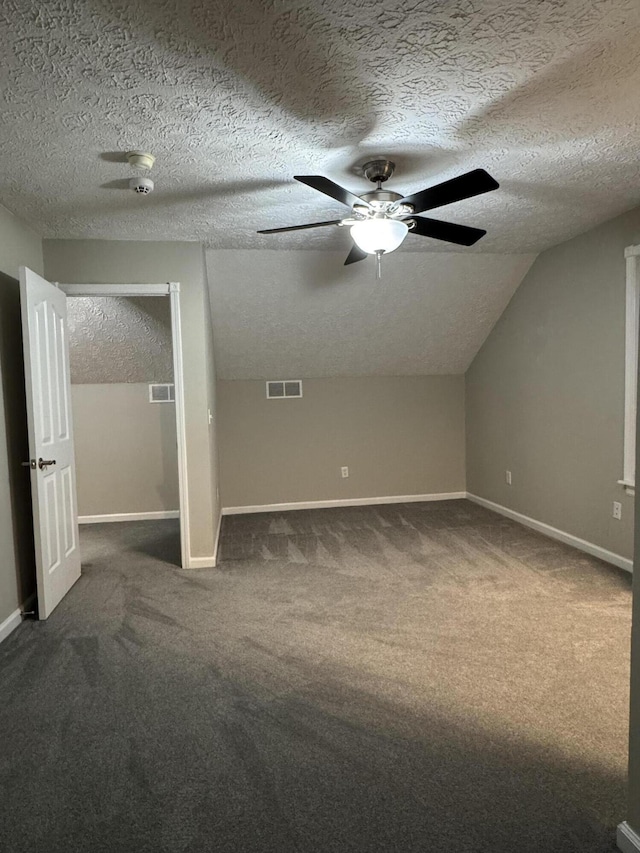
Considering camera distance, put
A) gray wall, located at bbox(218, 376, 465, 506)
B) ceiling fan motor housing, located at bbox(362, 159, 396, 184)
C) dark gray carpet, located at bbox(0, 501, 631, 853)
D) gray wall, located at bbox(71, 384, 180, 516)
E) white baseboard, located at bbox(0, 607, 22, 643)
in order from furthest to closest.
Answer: gray wall, located at bbox(218, 376, 465, 506)
gray wall, located at bbox(71, 384, 180, 516)
white baseboard, located at bbox(0, 607, 22, 643)
ceiling fan motor housing, located at bbox(362, 159, 396, 184)
dark gray carpet, located at bbox(0, 501, 631, 853)

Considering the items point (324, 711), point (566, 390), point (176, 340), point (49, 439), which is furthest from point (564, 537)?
point (49, 439)

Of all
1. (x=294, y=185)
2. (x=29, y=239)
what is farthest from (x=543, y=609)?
(x=29, y=239)

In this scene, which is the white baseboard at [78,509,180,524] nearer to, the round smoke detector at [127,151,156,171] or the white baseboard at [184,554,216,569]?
the white baseboard at [184,554,216,569]

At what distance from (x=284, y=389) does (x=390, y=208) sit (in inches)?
127

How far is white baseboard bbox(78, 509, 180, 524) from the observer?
5355 millimetres

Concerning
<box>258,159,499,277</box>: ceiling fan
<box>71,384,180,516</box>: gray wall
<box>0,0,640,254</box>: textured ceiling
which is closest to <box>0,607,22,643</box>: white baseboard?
<box>0,0,640,254</box>: textured ceiling

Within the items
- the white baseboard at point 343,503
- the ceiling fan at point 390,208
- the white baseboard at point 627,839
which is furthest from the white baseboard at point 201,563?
the white baseboard at point 627,839

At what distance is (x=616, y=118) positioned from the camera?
2.17m

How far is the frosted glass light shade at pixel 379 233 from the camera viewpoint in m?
2.43

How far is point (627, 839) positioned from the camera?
145cm

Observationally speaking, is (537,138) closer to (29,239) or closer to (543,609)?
(543,609)

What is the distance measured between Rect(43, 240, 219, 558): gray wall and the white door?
0.99ft

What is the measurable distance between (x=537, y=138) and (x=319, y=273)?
2.31 metres

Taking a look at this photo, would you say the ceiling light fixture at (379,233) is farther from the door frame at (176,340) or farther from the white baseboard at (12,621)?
the white baseboard at (12,621)
